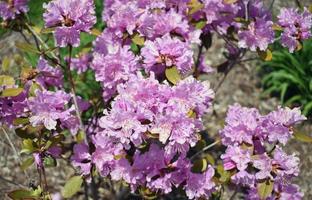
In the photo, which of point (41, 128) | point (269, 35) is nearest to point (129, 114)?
point (41, 128)

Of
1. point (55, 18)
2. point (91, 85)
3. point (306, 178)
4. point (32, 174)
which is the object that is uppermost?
point (55, 18)

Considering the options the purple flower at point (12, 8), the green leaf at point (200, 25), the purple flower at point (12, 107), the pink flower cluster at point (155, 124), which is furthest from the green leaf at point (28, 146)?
the green leaf at point (200, 25)

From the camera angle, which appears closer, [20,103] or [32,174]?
[20,103]

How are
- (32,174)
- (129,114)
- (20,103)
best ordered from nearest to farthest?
(129,114)
(20,103)
(32,174)

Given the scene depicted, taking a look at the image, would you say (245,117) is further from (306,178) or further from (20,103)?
(306,178)

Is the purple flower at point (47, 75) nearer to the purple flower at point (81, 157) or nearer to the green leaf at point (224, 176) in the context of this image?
the purple flower at point (81, 157)

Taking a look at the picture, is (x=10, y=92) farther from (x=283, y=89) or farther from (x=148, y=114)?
(x=283, y=89)

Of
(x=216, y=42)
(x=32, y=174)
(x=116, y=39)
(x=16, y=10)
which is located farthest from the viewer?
(x=216, y=42)
